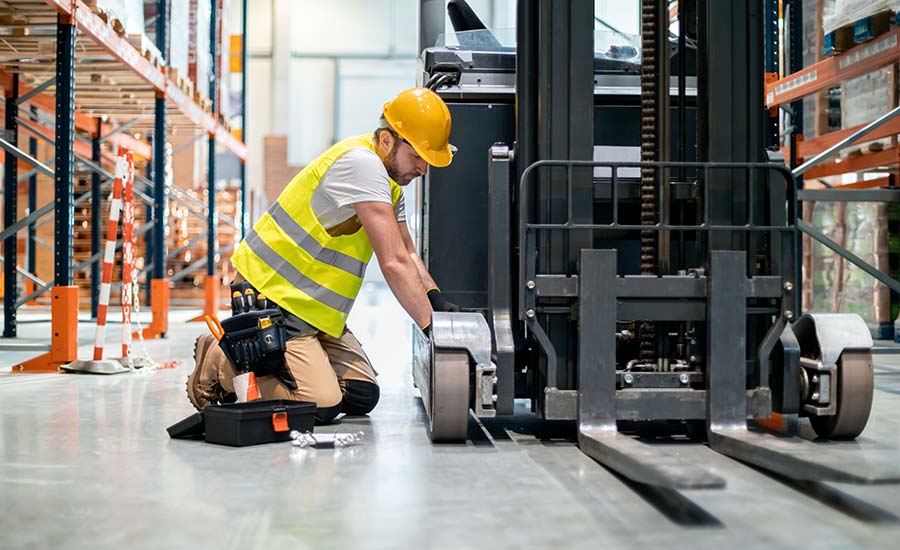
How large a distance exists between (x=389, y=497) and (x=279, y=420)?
1.07m

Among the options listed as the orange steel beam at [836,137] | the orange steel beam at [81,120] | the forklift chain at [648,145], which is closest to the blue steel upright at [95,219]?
the orange steel beam at [81,120]

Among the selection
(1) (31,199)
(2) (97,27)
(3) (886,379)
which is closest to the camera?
(3) (886,379)

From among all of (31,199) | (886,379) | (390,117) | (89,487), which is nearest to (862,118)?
(886,379)

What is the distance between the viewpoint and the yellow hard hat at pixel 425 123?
151 inches

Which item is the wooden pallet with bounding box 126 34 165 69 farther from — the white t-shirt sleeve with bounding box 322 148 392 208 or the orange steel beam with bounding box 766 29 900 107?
the orange steel beam with bounding box 766 29 900 107

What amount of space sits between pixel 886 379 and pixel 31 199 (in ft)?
37.2

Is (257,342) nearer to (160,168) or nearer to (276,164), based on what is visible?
(160,168)

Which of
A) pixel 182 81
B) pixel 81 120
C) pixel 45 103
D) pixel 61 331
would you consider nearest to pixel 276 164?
pixel 81 120

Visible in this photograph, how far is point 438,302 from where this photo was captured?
3.93m

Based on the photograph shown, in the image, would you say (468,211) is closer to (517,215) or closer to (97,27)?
(517,215)

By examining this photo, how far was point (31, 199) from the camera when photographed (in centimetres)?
1324

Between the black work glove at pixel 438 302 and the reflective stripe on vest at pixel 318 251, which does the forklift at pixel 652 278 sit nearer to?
the black work glove at pixel 438 302

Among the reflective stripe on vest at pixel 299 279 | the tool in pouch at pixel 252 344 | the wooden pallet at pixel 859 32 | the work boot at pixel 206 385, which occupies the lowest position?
the work boot at pixel 206 385

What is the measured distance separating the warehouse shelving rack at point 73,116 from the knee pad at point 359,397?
3.09 m
